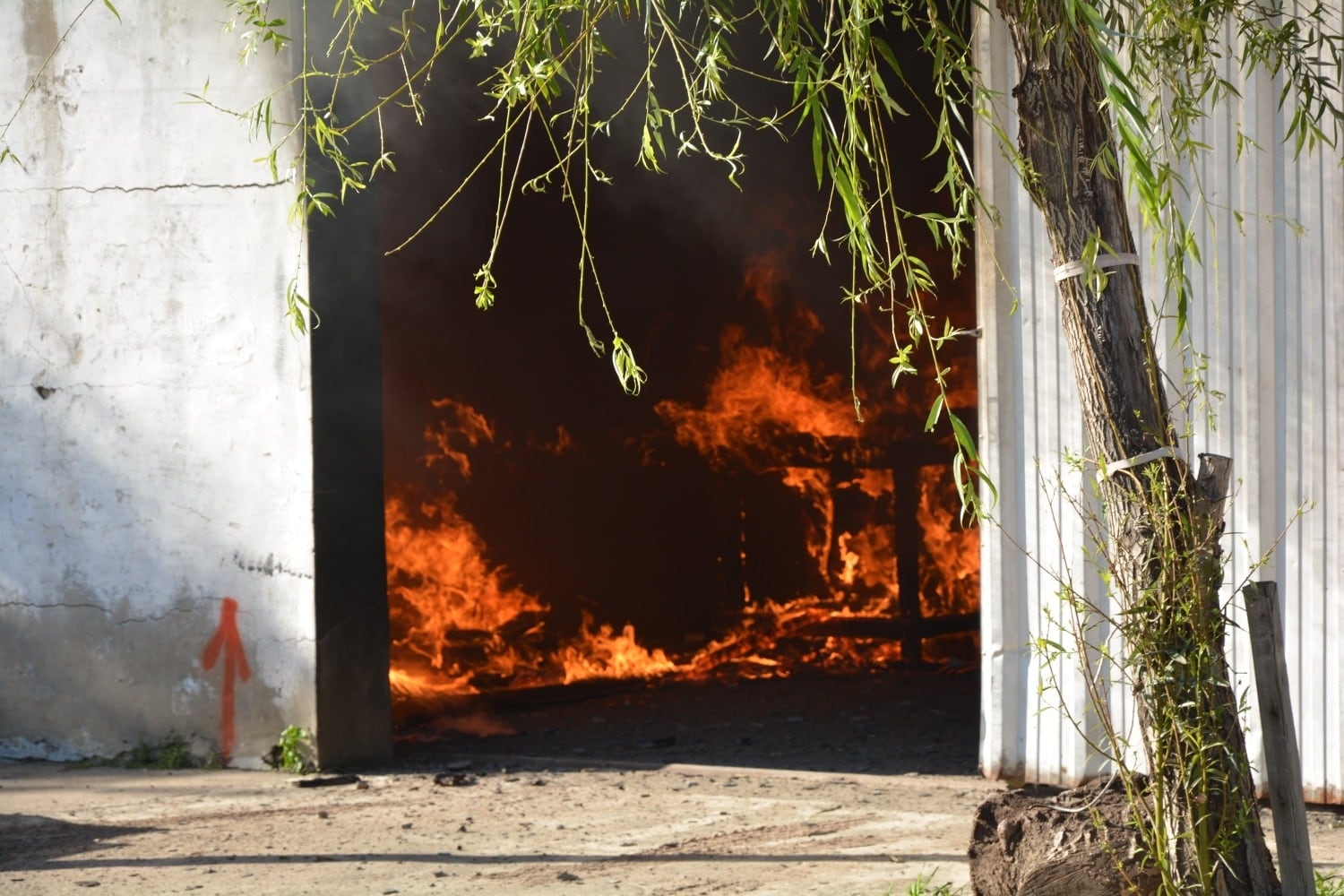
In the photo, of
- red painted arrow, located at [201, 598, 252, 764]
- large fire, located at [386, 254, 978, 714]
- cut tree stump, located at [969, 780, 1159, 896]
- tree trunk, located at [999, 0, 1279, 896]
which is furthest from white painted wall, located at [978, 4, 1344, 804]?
large fire, located at [386, 254, 978, 714]

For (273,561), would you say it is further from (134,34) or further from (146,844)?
(134,34)

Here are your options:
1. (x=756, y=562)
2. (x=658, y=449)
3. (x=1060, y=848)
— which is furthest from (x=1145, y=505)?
(x=756, y=562)

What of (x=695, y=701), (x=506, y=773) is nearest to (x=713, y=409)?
(x=695, y=701)

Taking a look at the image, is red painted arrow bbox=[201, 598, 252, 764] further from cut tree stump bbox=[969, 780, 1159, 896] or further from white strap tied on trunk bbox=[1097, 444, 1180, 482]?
white strap tied on trunk bbox=[1097, 444, 1180, 482]

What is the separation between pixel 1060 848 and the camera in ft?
13.3

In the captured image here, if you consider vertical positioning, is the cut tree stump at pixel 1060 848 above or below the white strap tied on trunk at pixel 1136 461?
below

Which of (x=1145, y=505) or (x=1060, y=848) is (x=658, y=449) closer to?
(x=1060, y=848)

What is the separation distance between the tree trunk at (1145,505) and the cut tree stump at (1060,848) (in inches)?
11.0

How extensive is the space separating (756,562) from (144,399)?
5.28 m

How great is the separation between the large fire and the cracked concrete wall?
2.45 metres

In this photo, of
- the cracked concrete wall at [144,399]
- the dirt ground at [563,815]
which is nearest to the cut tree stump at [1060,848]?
the dirt ground at [563,815]

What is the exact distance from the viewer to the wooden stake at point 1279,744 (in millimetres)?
3598

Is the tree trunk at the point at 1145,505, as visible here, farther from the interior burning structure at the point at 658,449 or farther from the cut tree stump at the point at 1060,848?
the interior burning structure at the point at 658,449

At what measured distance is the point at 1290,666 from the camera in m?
5.94
